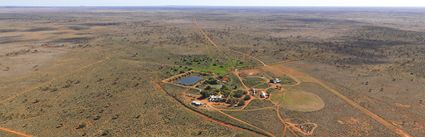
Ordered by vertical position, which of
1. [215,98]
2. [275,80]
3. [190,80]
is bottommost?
[190,80]

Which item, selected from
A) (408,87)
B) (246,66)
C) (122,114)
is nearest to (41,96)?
(122,114)

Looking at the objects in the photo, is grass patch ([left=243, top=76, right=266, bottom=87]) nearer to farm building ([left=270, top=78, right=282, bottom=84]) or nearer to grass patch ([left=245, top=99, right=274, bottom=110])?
farm building ([left=270, top=78, right=282, bottom=84])

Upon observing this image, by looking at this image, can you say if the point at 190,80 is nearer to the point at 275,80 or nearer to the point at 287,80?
the point at 275,80

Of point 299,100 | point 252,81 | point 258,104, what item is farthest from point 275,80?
point 258,104

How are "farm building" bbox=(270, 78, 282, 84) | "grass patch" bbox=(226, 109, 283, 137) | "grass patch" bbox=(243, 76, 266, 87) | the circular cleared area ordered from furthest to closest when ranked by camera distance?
1. "farm building" bbox=(270, 78, 282, 84)
2. "grass patch" bbox=(243, 76, 266, 87)
3. the circular cleared area
4. "grass patch" bbox=(226, 109, 283, 137)

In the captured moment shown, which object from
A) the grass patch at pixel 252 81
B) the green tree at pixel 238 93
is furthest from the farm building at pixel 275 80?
the green tree at pixel 238 93

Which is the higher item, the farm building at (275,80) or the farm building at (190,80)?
the farm building at (275,80)

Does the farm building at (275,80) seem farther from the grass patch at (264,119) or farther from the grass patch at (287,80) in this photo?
the grass patch at (264,119)

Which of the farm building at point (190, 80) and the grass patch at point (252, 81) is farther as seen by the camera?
the farm building at point (190, 80)

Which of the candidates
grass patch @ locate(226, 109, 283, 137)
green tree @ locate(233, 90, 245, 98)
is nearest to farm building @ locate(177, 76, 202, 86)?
green tree @ locate(233, 90, 245, 98)
